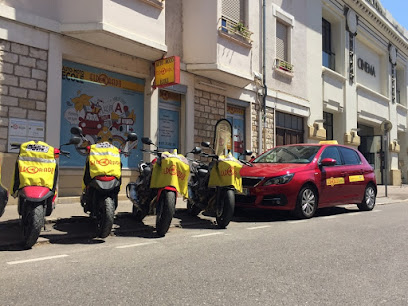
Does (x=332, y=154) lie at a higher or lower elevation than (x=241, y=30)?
lower

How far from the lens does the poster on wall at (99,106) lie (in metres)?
9.44

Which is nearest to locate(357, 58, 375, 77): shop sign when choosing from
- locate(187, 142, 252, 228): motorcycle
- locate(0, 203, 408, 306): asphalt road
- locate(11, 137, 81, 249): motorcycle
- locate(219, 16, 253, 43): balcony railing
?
locate(219, 16, 253, 43): balcony railing

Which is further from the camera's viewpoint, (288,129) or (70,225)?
(288,129)

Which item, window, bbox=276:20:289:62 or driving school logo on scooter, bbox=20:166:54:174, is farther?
window, bbox=276:20:289:62

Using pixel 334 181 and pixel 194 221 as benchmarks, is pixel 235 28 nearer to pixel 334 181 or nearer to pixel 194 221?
pixel 334 181

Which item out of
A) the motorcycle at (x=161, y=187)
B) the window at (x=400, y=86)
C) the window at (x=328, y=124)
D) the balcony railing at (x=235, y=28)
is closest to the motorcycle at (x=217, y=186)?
the motorcycle at (x=161, y=187)

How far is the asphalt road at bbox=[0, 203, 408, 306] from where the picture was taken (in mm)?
3318

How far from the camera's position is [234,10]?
13.3m

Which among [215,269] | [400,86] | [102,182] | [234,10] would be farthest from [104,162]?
[400,86]

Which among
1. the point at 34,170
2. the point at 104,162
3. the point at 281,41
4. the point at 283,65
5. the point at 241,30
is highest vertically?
the point at 281,41

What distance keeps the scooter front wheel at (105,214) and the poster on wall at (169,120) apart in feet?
20.0

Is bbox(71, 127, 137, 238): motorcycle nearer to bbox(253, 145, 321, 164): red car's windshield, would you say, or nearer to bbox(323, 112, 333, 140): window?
bbox(253, 145, 321, 164): red car's windshield

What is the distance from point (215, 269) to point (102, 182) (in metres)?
2.07

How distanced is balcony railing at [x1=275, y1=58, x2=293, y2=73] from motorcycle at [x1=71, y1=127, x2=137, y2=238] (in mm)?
11243
